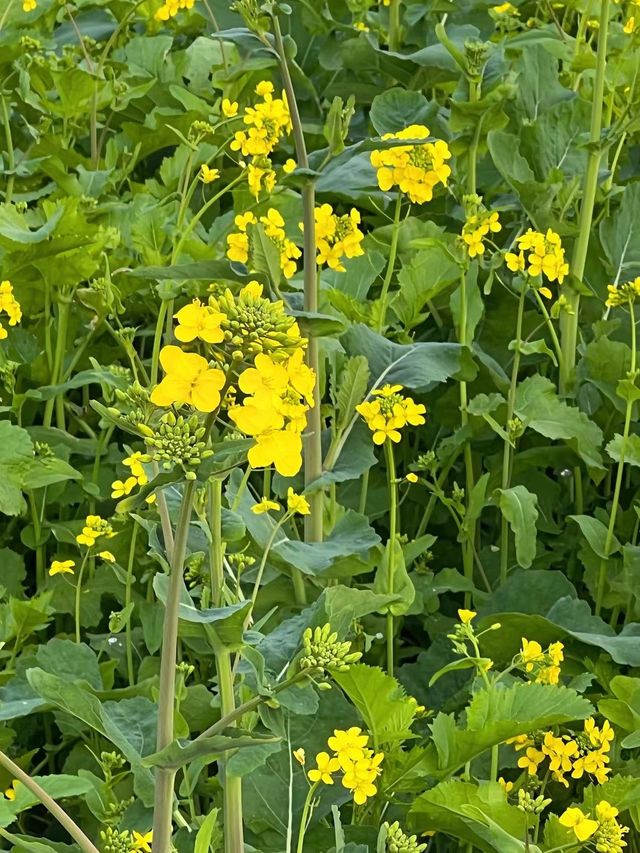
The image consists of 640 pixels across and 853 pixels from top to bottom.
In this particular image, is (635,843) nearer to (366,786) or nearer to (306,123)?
(366,786)

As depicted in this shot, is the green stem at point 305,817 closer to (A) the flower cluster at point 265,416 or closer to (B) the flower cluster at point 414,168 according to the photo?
(A) the flower cluster at point 265,416

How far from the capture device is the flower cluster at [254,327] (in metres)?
0.75

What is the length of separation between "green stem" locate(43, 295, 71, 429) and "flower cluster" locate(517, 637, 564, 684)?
0.81 m

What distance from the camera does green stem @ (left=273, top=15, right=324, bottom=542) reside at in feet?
4.42

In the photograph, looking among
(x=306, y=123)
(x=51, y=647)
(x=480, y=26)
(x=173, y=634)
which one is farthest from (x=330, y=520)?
(x=480, y=26)

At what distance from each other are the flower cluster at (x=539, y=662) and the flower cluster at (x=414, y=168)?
0.57 m

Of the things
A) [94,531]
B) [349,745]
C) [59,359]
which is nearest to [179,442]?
[349,745]

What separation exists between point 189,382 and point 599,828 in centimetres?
→ 65

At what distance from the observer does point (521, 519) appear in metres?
1.45

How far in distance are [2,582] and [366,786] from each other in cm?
74

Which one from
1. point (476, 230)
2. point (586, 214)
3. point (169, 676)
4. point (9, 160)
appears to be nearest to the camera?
point (169, 676)

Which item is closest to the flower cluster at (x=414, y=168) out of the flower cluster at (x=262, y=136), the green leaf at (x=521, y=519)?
the flower cluster at (x=262, y=136)

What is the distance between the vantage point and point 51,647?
4.30ft

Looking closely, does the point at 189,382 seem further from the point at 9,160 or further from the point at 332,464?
the point at 9,160
